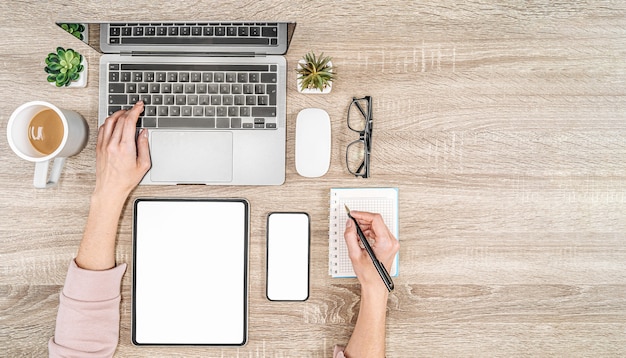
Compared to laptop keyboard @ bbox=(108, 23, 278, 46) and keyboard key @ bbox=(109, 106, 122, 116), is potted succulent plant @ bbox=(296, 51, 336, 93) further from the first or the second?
keyboard key @ bbox=(109, 106, 122, 116)

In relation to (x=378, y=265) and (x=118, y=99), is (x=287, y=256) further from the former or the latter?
(x=118, y=99)

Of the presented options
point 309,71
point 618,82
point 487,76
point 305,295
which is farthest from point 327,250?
point 618,82

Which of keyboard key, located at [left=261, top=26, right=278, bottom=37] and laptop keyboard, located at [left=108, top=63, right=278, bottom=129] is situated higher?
keyboard key, located at [left=261, top=26, right=278, bottom=37]

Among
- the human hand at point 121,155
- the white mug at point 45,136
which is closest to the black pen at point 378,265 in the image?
the human hand at point 121,155

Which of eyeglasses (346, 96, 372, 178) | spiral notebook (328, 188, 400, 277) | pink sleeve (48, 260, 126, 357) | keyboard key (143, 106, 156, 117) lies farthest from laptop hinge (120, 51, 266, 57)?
pink sleeve (48, 260, 126, 357)

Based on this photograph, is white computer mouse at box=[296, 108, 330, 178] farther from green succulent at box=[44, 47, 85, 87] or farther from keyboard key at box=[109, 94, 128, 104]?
green succulent at box=[44, 47, 85, 87]

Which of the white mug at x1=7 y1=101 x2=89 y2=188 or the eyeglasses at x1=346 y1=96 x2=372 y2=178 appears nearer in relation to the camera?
the white mug at x1=7 y1=101 x2=89 y2=188

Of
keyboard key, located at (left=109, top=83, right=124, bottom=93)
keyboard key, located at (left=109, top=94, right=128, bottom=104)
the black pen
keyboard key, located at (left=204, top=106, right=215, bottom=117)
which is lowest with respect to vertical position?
the black pen

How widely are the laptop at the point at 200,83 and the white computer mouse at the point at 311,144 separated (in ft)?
0.13

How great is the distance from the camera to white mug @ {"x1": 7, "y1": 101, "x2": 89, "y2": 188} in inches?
34.4

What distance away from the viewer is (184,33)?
0.93m

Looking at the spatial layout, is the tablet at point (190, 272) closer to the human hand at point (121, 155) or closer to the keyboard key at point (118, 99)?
the human hand at point (121, 155)

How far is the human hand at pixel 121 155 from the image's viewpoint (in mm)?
924

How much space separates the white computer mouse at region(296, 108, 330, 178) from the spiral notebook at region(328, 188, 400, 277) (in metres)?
0.06
